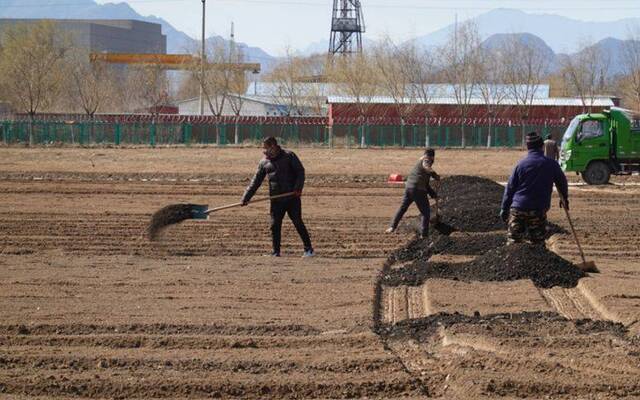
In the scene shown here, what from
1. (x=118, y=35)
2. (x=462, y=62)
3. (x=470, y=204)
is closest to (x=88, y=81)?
(x=462, y=62)

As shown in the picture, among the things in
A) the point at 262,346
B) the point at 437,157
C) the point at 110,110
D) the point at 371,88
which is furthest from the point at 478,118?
the point at 262,346

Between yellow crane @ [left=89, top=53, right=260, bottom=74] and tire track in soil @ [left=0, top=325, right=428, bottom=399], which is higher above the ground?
yellow crane @ [left=89, top=53, right=260, bottom=74]

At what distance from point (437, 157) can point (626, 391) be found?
38926 mm

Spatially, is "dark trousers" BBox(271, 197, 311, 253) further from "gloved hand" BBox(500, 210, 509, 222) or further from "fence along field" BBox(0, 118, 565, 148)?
"fence along field" BBox(0, 118, 565, 148)

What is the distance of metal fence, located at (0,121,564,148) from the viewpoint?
188 feet

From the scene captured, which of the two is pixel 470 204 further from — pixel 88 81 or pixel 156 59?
pixel 156 59

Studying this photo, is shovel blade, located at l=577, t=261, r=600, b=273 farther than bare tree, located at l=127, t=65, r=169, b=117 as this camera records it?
No

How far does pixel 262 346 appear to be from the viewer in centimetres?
936

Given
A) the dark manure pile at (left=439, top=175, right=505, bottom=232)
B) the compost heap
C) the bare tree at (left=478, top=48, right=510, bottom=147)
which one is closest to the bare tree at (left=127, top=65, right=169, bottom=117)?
the bare tree at (left=478, top=48, right=510, bottom=147)

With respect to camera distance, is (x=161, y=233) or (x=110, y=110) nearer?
(x=161, y=233)

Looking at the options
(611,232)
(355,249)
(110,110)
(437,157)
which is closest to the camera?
(355,249)

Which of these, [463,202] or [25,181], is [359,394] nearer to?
[463,202]

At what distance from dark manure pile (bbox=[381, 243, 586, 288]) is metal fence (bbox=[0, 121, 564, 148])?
4379 centimetres

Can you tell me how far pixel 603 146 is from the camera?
30.9 m
